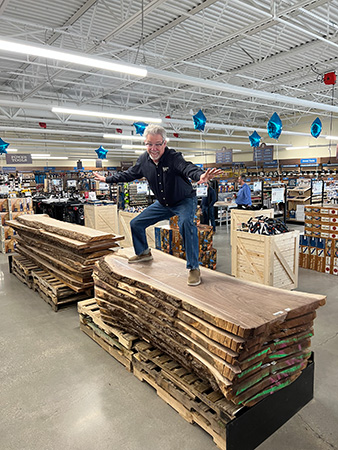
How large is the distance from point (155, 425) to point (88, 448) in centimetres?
57

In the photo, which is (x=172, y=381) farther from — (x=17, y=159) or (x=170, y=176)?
(x=17, y=159)

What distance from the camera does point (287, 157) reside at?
22.7 metres

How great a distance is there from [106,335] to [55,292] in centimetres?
165

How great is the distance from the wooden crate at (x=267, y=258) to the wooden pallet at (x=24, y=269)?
13.2 feet

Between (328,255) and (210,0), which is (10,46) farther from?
(328,255)

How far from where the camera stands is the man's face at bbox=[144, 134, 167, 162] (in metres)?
3.23

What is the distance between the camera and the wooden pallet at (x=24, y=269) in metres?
6.45

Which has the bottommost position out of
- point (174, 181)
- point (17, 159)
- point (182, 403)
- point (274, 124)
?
point (182, 403)

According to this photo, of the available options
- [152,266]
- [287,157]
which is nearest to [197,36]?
[152,266]

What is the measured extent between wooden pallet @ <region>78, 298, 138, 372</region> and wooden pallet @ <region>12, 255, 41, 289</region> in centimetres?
236

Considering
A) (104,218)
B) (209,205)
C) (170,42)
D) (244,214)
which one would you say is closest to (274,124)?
(244,214)

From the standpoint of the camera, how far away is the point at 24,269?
652 cm

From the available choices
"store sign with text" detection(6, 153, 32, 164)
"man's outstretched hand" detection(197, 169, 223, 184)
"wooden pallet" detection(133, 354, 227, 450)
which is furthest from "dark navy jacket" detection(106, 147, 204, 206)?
"store sign with text" detection(6, 153, 32, 164)

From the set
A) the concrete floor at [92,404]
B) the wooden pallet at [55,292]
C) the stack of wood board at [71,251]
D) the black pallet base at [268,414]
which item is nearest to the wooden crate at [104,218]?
the stack of wood board at [71,251]
